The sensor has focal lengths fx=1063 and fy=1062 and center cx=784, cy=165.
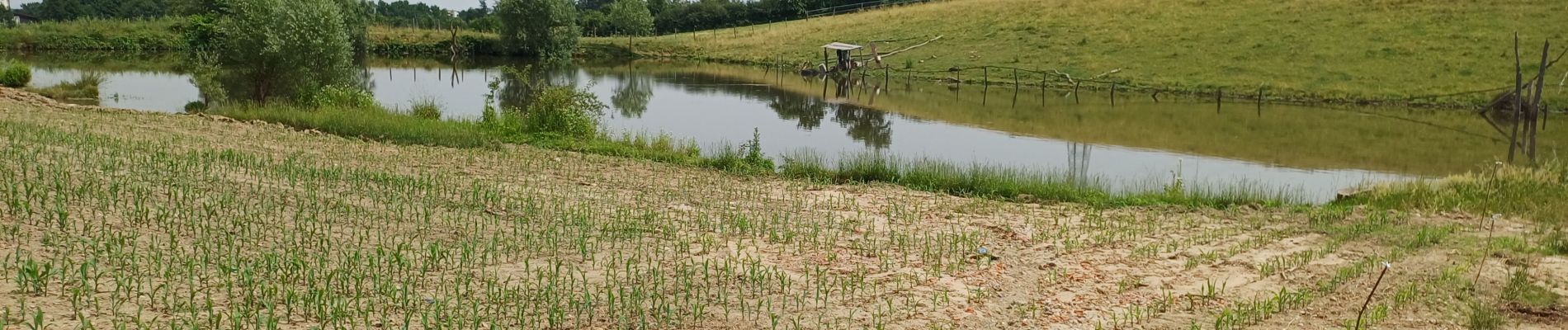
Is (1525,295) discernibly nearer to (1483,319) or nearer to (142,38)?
(1483,319)

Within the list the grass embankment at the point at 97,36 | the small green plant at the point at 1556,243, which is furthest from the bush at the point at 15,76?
the small green plant at the point at 1556,243

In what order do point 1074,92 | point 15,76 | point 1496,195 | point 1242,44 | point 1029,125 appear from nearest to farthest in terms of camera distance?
point 1496,195 < point 1029,125 < point 15,76 < point 1074,92 < point 1242,44

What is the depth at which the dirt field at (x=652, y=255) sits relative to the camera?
6891 mm

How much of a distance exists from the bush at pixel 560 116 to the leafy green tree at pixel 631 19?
65666 mm

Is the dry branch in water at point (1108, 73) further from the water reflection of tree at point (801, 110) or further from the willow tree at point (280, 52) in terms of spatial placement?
the willow tree at point (280, 52)

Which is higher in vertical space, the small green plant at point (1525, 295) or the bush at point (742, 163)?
the small green plant at point (1525, 295)

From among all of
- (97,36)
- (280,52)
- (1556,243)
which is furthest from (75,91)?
(97,36)

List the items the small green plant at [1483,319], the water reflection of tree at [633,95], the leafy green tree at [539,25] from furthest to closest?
the leafy green tree at [539,25] → the water reflection of tree at [633,95] → the small green plant at [1483,319]

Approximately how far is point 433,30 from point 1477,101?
209 ft

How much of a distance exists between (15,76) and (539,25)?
37979 millimetres

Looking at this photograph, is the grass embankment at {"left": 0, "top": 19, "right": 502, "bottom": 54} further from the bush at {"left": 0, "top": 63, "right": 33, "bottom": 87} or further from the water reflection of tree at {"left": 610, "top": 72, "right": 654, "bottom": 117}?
the bush at {"left": 0, "top": 63, "right": 33, "bottom": 87}

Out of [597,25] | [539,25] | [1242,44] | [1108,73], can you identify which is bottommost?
[1108,73]

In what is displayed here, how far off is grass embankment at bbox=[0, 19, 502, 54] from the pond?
16.3m

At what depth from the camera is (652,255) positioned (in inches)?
350
